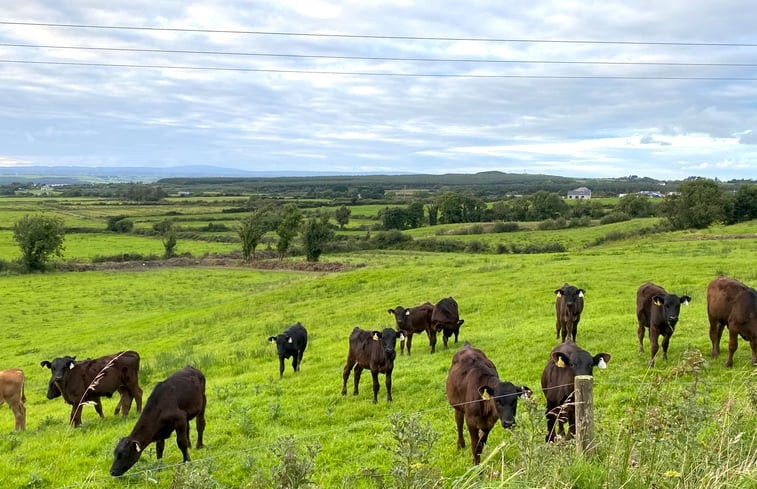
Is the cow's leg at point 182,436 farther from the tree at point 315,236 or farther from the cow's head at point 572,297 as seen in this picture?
the tree at point 315,236

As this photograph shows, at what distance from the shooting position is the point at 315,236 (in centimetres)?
6134

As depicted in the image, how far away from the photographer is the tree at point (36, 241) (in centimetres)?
6022

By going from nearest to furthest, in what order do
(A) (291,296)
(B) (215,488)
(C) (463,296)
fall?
(B) (215,488)
(C) (463,296)
(A) (291,296)

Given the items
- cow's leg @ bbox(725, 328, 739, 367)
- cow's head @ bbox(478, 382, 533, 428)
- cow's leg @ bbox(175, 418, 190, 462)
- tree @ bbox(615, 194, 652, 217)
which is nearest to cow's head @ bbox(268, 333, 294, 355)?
cow's leg @ bbox(175, 418, 190, 462)

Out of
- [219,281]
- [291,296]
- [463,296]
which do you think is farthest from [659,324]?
[219,281]

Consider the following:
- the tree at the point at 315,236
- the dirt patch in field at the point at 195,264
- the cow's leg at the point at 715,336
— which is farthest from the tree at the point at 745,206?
the cow's leg at the point at 715,336

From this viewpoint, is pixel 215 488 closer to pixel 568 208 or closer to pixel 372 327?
pixel 372 327

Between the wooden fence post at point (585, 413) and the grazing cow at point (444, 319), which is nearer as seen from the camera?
the wooden fence post at point (585, 413)

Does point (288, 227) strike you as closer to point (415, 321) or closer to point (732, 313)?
point (415, 321)

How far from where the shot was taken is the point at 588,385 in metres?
5.71

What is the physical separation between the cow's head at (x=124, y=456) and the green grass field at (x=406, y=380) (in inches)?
7.3

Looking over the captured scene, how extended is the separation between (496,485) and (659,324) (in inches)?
362

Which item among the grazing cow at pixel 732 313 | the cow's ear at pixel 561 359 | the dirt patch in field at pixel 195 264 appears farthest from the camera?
the dirt patch in field at pixel 195 264

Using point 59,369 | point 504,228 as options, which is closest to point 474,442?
point 59,369
